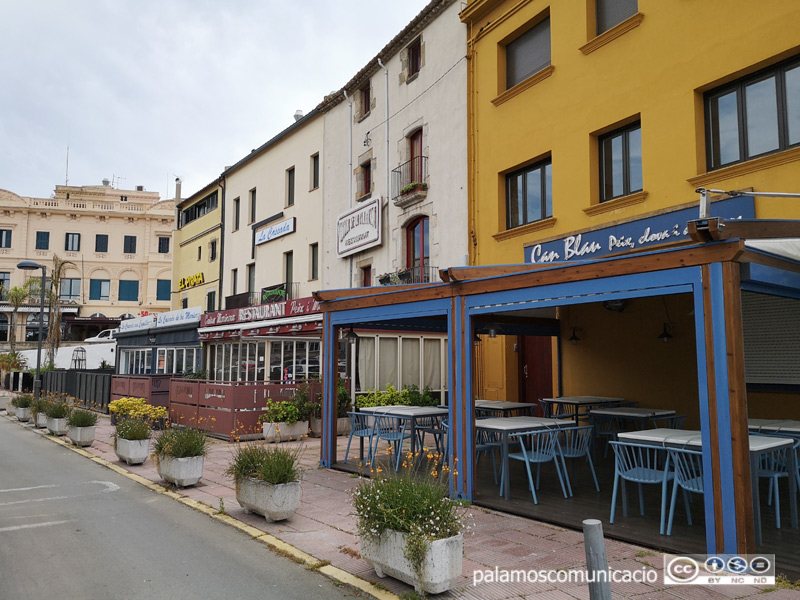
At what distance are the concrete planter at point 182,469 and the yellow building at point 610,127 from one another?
703 centimetres

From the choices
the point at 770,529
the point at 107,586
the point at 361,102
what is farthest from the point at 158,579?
the point at 361,102

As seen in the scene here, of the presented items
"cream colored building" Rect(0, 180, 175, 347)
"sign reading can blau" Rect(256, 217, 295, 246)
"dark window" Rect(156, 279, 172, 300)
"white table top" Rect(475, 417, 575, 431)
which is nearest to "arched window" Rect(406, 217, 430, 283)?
"sign reading can blau" Rect(256, 217, 295, 246)

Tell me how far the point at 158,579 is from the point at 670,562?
424 centimetres

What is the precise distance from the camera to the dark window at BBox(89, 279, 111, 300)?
5381cm

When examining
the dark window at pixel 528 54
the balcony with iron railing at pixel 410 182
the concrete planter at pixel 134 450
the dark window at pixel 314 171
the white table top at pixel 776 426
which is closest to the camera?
the white table top at pixel 776 426

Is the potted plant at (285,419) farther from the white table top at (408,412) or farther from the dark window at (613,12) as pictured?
the dark window at (613,12)

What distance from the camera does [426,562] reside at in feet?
15.7

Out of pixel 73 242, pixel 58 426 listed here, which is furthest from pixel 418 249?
pixel 73 242

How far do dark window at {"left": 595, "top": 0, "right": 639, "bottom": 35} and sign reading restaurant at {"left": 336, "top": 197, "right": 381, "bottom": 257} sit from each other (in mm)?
8371

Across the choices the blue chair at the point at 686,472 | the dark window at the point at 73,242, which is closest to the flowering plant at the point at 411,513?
the blue chair at the point at 686,472

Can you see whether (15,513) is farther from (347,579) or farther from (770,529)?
(770,529)

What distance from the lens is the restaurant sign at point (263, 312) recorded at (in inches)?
711

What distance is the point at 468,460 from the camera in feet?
25.5

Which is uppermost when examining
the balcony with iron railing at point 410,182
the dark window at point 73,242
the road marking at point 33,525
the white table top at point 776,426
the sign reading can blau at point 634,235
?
the dark window at point 73,242
